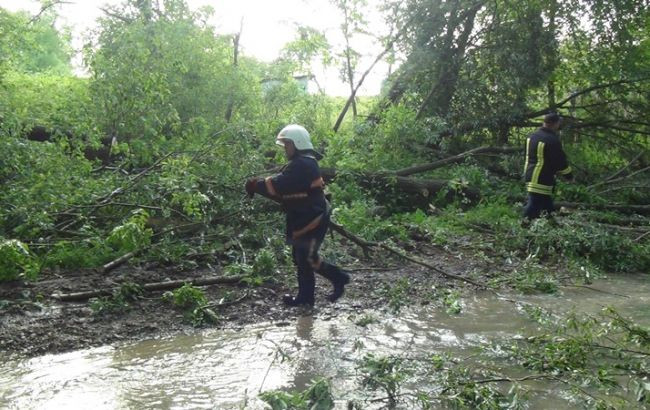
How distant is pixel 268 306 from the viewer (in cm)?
632

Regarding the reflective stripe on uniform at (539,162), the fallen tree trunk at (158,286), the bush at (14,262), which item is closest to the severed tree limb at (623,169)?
the reflective stripe on uniform at (539,162)

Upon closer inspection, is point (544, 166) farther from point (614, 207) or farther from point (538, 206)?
point (614, 207)

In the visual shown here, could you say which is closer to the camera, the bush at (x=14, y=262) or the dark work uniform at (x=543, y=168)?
the bush at (x=14, y=262)

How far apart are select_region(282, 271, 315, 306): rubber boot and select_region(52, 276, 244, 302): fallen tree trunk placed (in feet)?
2.57

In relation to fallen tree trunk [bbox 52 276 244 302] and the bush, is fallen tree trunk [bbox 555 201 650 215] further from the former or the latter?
the bush

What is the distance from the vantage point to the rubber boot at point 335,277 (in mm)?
6191

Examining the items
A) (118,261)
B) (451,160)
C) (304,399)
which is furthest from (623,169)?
(304,399)

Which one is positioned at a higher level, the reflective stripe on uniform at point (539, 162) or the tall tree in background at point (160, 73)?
→ the tall tree in background at point (160, 73)

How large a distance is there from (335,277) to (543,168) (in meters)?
4.23

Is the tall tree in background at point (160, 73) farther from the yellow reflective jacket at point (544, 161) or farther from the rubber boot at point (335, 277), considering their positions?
the yellow reflective jacket at point (544, 161)

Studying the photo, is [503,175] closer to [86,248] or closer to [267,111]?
[267,111]

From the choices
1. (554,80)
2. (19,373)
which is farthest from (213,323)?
(554,80)

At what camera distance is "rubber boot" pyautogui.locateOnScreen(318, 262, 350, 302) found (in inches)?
244

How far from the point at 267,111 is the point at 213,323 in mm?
9307
